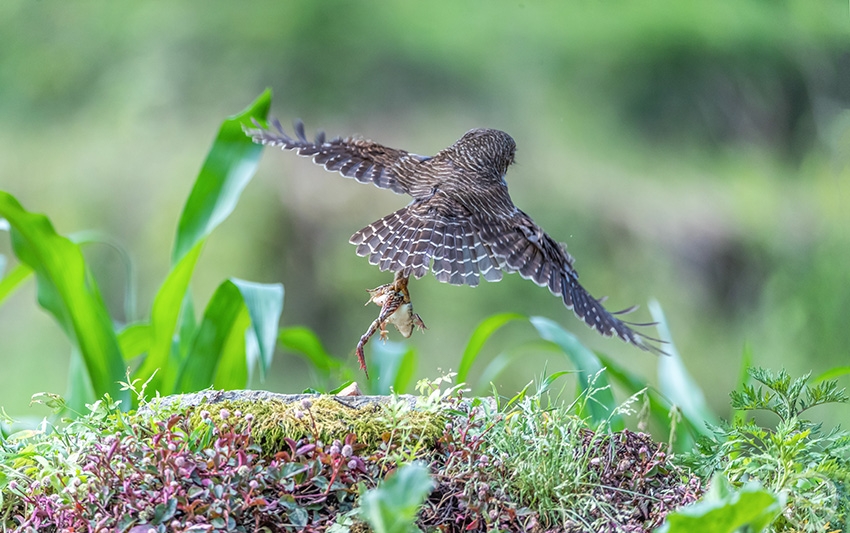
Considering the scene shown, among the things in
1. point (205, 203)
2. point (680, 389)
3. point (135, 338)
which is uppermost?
point (205, 203)

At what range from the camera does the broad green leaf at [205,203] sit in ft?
4.72

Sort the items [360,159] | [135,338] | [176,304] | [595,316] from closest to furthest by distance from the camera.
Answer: [595,316] → [360,159] → [176,304] → [135,338]

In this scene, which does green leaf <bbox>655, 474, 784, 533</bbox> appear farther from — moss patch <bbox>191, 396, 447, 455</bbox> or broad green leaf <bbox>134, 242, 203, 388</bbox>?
broad green leaf <bbox>134, 242, 203, 388</bbox>

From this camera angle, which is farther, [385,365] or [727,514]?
[385,365]

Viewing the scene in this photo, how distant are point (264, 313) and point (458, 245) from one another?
1.45ft

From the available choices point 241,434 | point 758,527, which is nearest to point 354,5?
point 241,434

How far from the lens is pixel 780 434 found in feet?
2.55

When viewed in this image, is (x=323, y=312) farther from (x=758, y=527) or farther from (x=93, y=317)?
(x=758, y=527)

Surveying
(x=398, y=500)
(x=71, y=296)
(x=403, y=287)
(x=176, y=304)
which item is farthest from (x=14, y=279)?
(x=398, y=500)

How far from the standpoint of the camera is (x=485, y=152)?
1250 millimetres

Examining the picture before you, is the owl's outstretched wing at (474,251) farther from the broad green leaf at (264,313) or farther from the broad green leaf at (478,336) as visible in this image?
the broad green leaf at (478,336)

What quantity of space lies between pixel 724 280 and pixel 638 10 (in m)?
1.10

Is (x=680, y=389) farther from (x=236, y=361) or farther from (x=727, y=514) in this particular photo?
(x=727, y=514)

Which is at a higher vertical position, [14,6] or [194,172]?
[14,6]
